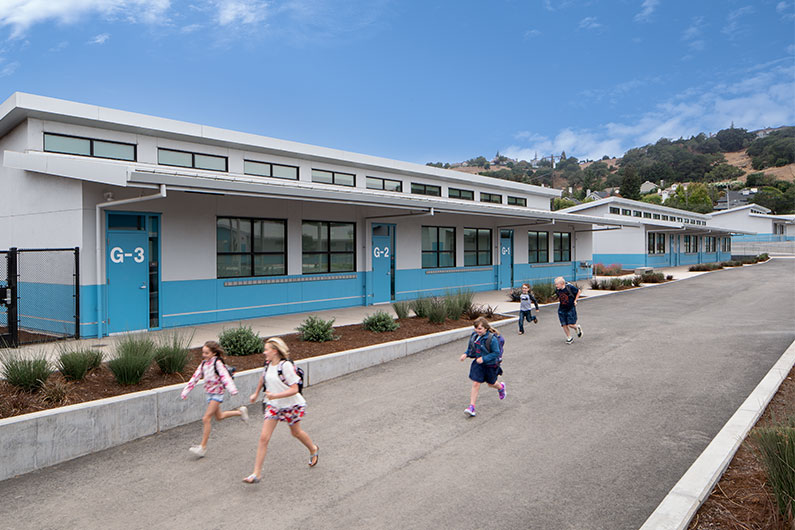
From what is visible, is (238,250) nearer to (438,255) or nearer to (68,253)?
(68,253)

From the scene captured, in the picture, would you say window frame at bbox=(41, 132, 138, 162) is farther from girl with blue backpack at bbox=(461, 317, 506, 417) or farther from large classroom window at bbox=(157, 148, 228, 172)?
girl with blue backpack at bbox=(461, 317, 506, 417)

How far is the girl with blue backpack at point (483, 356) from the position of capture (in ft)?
23.6

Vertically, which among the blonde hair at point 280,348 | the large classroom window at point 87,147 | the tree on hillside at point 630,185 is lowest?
the blonde hair at point 280,348

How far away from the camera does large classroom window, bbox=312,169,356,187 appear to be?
75.4 ft

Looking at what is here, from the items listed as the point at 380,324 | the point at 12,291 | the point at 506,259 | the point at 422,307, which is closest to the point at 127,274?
the point at 12,291

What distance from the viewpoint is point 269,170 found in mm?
21156

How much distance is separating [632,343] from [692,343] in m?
1.31

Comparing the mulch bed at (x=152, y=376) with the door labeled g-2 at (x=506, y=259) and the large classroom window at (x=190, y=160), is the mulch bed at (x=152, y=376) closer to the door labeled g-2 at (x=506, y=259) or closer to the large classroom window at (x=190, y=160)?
the large classroom window at (x=190, y=160)

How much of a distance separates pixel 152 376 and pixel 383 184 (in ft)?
62.6

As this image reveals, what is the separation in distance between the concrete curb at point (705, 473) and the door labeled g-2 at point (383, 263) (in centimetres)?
1254

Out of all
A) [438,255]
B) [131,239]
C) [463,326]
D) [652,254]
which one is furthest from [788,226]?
[131,239]

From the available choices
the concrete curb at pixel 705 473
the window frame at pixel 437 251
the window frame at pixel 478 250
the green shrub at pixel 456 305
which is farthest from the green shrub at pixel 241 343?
the window frame at pixel 478 250

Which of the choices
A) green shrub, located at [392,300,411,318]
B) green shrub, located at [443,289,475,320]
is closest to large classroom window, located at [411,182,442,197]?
green shrub, located at [443,289,475,320]

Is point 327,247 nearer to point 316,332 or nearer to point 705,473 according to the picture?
point 316,332
